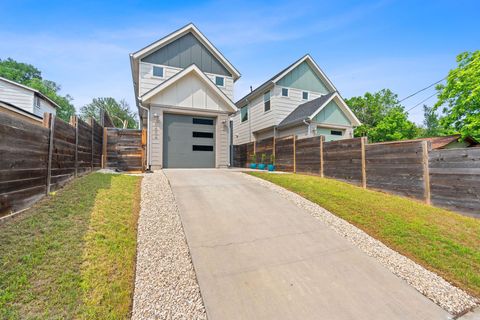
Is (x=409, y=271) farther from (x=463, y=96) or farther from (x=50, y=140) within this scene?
(x=463, y=96)

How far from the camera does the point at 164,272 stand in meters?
2.72

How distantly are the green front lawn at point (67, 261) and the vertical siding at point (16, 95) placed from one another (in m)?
16.5

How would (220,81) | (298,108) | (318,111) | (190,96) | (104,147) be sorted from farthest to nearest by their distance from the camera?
(298,108), (220,81), (318,111), (190,96), (104,147)

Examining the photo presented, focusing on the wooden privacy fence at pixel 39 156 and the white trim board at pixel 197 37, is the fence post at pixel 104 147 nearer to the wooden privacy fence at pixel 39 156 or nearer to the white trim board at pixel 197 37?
the wooden privacy fence at pixel 39 156

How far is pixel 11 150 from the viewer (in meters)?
3.08

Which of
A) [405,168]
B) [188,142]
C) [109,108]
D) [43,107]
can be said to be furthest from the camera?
[109,108]

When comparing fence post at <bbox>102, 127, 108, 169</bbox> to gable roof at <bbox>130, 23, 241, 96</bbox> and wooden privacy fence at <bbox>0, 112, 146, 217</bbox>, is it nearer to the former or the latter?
wooden privacy fence at <bbox>0, 112, 146, 217</bbox>

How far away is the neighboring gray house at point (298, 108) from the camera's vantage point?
43.3 feet

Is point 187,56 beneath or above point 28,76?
beneath

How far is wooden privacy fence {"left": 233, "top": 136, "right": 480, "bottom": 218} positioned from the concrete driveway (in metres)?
3.80

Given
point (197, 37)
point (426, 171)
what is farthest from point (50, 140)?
point (197, 37)

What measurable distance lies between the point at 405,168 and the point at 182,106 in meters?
9.41

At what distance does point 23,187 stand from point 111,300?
8.60 ft

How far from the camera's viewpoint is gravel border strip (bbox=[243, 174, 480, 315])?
8.45 ft
